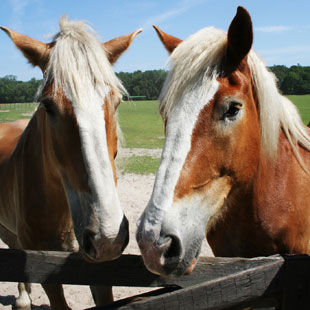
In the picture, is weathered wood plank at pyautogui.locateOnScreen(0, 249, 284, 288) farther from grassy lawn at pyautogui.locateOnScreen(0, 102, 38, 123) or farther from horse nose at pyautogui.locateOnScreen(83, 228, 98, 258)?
grassy lawn at pyautogui.locateOnScreen(0, 102, 38, 123)

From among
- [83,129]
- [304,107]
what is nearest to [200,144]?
[83,129]

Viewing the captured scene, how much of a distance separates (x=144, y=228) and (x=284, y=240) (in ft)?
3.83

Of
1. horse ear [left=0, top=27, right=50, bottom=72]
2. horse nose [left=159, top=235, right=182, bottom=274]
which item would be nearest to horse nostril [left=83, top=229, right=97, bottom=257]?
horse nose [left=159, top=235, right=182, bottom=274]

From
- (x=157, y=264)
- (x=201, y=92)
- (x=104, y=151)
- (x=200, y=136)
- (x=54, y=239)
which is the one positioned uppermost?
(x=201, y=92)

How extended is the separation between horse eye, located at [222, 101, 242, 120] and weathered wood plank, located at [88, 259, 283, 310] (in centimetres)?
83

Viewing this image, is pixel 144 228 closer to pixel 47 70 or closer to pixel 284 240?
pixel 284 240

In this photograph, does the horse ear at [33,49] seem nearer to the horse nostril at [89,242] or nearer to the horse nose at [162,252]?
the horse nostril at [89,242]

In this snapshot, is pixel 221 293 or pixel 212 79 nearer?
pixel 221 293

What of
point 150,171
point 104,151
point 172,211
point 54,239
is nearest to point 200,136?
point 172,211

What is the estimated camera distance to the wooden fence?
1518 mm

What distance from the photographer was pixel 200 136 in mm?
1692

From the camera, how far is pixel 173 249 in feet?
4.88

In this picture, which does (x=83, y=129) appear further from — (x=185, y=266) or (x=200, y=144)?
(x=185, y=266)

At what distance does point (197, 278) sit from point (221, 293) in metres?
0.21
